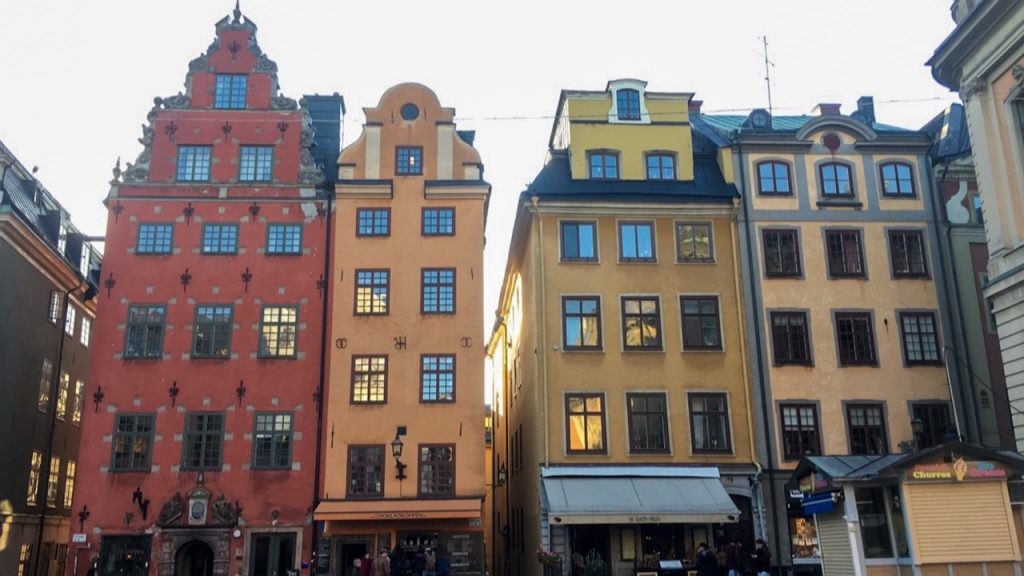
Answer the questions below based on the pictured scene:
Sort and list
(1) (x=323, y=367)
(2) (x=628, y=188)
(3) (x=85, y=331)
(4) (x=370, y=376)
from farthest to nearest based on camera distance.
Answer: (3) (x=85, y=331) < (2) (x=628, y=188) < (1) (x=323, y=367) < (4) (x=370, y=376)

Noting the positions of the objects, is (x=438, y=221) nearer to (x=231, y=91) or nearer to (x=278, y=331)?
(x=278, y=331)

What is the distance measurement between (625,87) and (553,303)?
29.4 feet

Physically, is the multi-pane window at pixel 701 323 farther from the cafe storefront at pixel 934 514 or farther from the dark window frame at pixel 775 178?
the cafe storefront at pixel 934 514

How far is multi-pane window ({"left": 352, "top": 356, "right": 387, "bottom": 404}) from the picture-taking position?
97.8 ft

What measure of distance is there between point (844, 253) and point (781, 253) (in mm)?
2281

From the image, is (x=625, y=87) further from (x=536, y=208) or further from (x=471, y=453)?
(x=471, y=453)

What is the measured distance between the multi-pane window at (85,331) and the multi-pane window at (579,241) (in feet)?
75.4

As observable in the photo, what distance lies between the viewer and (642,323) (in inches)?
1223

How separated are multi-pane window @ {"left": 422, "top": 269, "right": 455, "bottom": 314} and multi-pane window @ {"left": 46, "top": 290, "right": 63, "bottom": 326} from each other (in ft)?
54.3

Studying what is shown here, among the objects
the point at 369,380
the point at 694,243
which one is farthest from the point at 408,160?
the point at 694,243

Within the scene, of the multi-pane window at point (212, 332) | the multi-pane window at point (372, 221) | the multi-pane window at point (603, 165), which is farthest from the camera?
the multi-pane window at point (603, 165)

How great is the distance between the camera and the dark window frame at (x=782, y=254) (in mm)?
31875

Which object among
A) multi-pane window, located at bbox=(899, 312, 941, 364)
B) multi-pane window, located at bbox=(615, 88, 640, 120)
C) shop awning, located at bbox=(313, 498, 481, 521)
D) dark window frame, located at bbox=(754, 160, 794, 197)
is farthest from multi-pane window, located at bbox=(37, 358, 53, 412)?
multi-pane window, located at bbox=(899, 312, 941, 364)

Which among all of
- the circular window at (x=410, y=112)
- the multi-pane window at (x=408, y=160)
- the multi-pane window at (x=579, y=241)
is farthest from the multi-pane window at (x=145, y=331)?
the multi-pane window at (x=579, y=241)
